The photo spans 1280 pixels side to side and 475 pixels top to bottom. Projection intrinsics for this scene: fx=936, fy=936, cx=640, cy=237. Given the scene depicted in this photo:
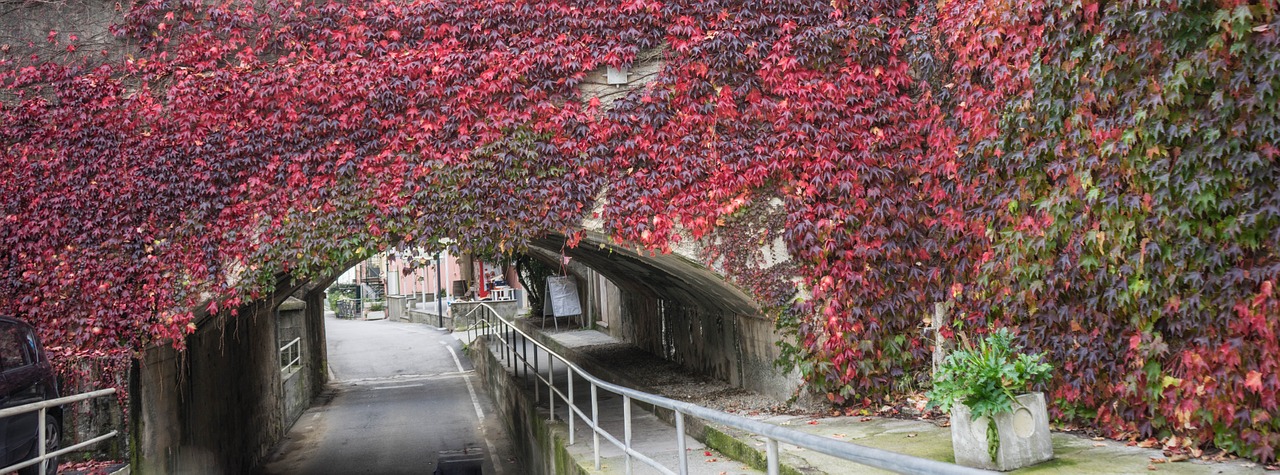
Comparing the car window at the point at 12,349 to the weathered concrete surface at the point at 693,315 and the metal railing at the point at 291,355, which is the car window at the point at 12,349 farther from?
the metal railing at the point at 291,355

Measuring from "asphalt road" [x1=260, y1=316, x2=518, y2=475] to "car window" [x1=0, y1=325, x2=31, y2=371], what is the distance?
3097 millimetres

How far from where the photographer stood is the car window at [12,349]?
6.46 meters

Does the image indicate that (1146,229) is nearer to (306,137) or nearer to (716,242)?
(716,242)

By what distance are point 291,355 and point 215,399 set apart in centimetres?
742

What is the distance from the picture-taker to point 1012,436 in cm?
497

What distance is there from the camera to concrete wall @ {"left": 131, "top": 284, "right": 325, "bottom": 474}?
822 centimetres

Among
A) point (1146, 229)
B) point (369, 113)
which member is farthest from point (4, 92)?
point (1146, 229)

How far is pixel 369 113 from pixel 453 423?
8836 mm

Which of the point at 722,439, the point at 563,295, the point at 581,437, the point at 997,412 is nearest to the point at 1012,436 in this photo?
the point at 997,412

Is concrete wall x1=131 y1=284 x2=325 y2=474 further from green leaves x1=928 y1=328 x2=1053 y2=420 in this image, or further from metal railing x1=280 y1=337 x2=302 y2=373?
green leaves x1=928 y1=328 x2=1053 y2=420

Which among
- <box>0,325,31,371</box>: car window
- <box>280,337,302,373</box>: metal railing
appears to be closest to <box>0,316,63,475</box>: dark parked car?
<box>0,325,31,371</box>: car window

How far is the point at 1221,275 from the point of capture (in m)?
5.25

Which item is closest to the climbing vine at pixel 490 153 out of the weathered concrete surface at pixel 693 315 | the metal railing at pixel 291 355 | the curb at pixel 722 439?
the weathered concrete surface at pixel 693 315

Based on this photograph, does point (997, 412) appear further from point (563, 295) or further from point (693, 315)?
point (563, 295)
